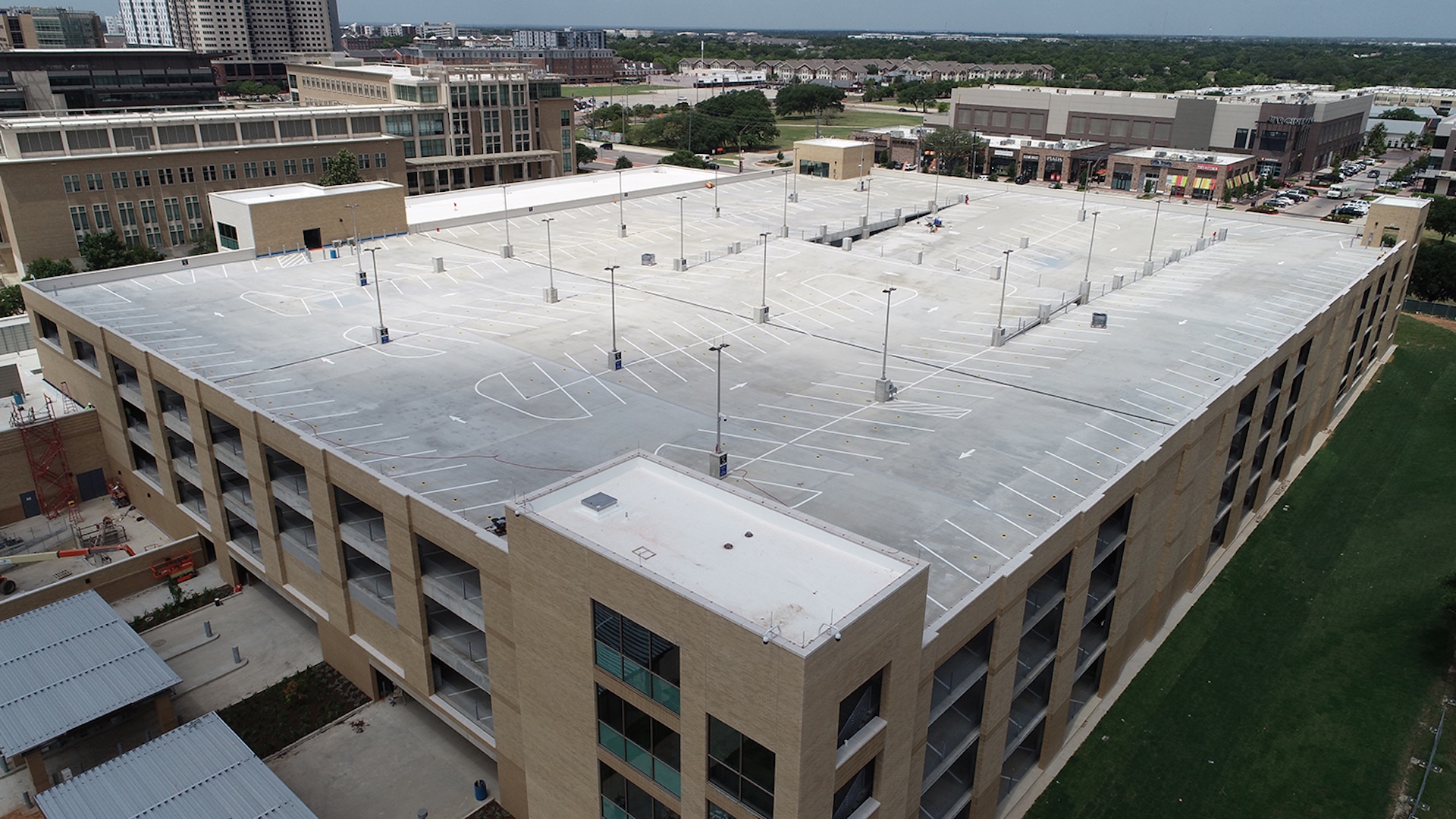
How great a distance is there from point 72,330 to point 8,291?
115 feet

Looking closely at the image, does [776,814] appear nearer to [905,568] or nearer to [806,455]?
[905,568]

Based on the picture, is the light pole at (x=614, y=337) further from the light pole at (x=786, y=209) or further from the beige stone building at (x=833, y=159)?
the beige stone building at (x=833, y=159)

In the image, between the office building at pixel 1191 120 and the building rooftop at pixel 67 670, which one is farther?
the office building at pixel 1191 120

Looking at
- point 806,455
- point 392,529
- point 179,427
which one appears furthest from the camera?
point 179,427

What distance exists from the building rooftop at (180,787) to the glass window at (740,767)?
52.0ft

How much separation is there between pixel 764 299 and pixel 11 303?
62522 millimetres

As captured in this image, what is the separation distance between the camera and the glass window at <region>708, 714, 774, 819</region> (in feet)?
72.1

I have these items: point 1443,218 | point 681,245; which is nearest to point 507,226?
point 681,245

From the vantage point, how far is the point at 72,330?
5184 centimetres

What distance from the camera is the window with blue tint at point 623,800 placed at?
85.5 feet

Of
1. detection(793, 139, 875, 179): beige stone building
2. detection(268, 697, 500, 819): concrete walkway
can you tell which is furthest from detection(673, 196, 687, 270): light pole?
detection(268, 697, 500, 819): concrete walkway

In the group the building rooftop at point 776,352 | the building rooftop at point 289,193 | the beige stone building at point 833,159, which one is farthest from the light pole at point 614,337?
the beige stone building at point 833,159

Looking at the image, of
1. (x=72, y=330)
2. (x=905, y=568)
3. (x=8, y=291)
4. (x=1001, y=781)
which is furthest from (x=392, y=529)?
(x=8, y=291)

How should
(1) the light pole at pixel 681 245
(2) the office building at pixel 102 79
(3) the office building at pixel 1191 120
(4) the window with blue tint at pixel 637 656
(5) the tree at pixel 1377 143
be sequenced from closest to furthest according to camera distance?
(4) the window with blue tint at pixel 637 656
(1) the light pole at pixel 681 245
(2) the office building at pixel 102 79
(3) the office building at pixel 1191 120
(5) the tree at pixel 1377 143
